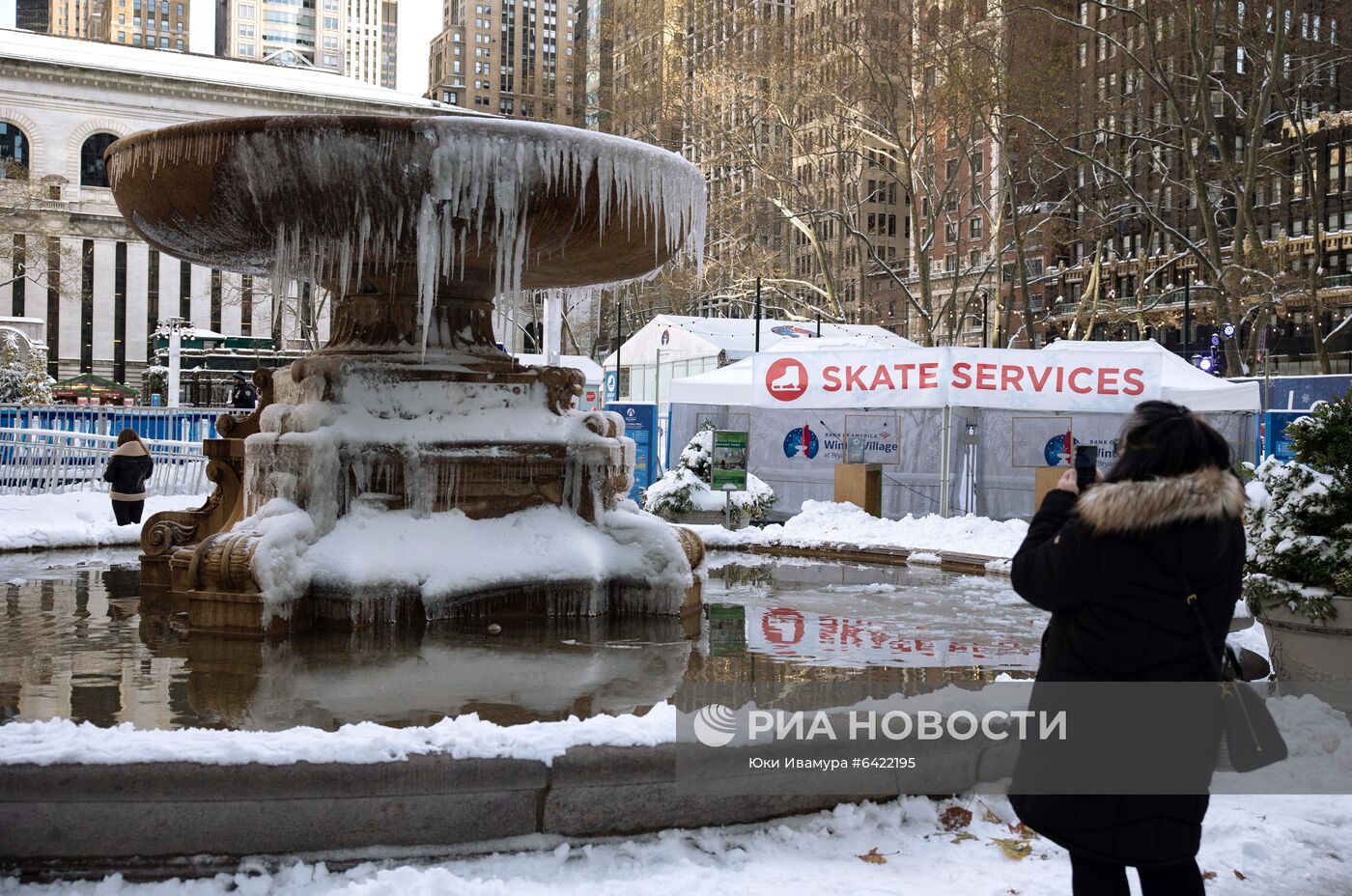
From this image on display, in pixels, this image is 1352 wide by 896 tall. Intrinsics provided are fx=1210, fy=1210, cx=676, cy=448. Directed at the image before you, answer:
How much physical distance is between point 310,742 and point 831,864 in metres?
1.75

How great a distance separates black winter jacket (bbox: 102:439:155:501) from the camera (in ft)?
41.4

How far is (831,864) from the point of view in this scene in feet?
13.0

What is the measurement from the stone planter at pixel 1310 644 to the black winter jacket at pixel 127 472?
35.5ft

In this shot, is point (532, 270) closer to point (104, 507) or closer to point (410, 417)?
point (410, 417)

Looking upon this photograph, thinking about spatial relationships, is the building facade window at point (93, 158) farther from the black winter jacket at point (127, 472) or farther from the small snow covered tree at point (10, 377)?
the black winter jacket at point (127, 472)

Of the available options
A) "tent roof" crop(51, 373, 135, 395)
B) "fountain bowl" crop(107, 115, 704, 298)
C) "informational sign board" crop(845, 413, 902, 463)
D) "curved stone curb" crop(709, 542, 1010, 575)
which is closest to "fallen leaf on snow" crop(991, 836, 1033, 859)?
"fountain bowl" crop(107, 115, 704, 298)

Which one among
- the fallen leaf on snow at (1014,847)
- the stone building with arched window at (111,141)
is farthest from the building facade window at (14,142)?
the fallen leaf on snow at (1014,847)

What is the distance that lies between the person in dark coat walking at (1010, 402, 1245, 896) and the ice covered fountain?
15.9 feet

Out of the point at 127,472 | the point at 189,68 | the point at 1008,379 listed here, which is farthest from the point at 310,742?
the point at 189,68

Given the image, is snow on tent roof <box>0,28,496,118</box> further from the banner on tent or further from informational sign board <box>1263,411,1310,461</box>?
informational sign board <box>1263,411,1310,461</box>

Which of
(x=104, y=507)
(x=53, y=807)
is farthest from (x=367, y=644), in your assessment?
(x=104, y=507)

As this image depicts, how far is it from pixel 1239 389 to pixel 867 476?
17.3ft

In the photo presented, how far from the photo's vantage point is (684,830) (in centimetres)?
412

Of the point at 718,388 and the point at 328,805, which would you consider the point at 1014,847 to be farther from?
the point at 718,388
